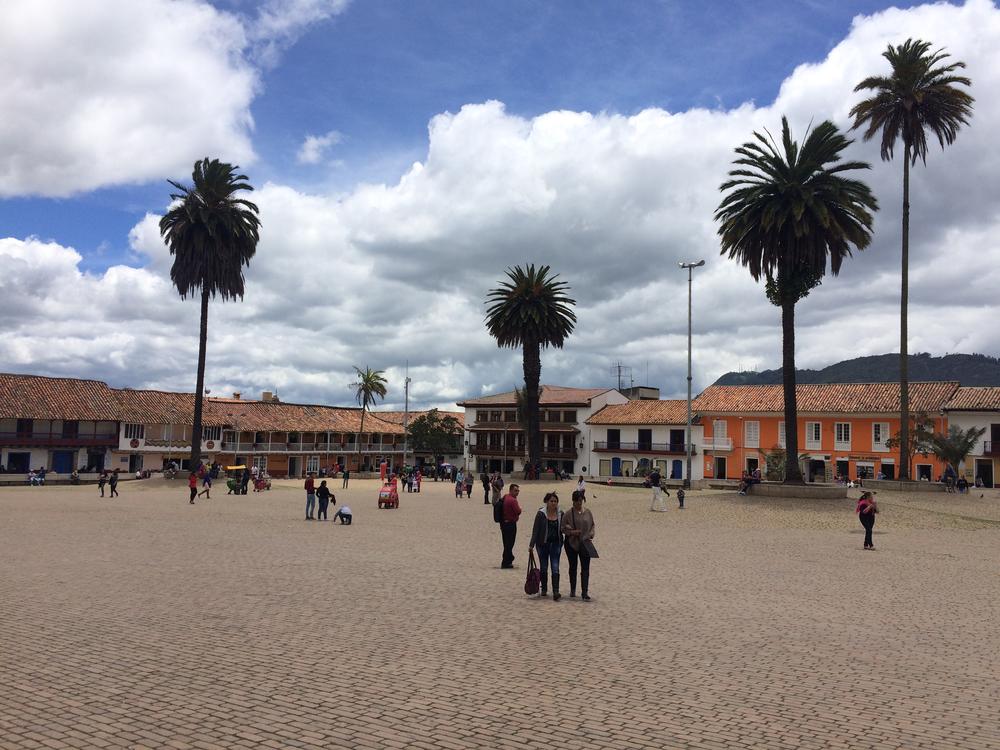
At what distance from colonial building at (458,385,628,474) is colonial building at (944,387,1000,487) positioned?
3130 centimetres

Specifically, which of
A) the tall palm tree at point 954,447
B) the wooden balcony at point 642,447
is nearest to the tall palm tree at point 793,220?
the tall palm tree at point 954,447

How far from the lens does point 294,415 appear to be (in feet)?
258

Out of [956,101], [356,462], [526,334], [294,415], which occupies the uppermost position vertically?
[956,101]

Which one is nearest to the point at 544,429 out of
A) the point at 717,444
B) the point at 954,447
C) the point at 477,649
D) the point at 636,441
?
the point at 636,441

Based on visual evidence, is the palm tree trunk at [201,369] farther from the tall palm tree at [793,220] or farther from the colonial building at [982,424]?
the colonial building at [982,424]

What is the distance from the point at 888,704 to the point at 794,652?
1.81m

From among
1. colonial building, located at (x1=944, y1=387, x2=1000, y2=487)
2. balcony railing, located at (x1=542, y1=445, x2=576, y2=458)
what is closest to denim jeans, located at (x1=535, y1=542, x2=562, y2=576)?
colonial building, located at (x1=944, y1=387, x2=1000, y2=487)

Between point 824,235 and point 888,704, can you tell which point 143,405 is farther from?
point 888,704

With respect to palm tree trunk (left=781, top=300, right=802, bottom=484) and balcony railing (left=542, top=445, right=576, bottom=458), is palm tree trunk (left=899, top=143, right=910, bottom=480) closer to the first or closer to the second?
palm tree trunk (left=781, top=300, right=802, bottom=484)

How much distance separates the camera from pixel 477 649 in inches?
324

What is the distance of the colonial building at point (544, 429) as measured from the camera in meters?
73.3

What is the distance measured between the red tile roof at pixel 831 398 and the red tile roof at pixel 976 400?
3.72 ft

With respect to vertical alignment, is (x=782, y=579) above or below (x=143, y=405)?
below

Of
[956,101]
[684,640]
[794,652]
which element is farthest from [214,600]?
[956,101]
